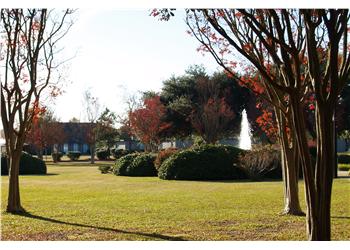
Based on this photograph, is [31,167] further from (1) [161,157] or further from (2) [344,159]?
(2) [344,159]

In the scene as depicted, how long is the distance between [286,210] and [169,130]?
24954 millimetres

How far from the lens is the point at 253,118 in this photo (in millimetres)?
32750

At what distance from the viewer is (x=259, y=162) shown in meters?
18.0

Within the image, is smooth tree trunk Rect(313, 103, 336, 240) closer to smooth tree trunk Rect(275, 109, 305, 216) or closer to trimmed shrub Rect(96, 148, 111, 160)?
smooth tree trunk Rect(275, 109, 305, 216)

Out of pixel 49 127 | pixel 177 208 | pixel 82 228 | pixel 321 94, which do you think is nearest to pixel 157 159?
pixel 177 208

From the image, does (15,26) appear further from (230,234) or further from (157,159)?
(157,159)

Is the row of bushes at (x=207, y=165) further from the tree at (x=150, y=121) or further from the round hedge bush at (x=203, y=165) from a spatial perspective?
the tree at (x=150, y=121)

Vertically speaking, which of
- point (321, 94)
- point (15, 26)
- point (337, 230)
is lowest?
point (337, 230)

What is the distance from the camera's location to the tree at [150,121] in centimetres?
3294

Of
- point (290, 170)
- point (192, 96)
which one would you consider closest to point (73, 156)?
point (192, 96)

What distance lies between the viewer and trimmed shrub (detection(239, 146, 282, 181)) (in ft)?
59.1

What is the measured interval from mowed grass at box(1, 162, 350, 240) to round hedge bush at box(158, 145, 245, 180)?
4.17m

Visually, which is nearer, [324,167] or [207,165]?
[324,167]

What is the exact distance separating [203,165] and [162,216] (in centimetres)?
987
